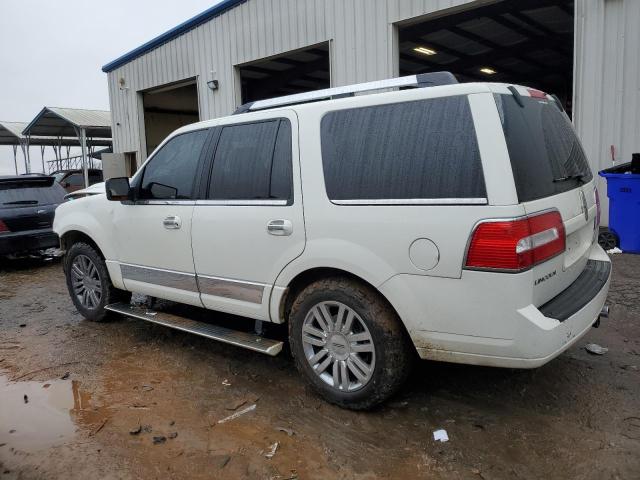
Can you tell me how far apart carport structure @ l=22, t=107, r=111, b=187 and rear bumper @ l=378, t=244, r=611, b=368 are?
18.1m

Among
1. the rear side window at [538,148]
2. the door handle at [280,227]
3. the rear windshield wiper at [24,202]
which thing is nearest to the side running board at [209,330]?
the door handle at [280,227]

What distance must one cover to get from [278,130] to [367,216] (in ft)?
3.30

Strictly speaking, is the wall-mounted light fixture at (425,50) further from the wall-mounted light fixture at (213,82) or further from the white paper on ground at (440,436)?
the white paper on ground at (440,436)

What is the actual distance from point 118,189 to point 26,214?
5.21 metres

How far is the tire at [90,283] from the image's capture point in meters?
5.00

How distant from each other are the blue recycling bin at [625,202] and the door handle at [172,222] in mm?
5388

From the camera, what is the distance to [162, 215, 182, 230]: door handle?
13.3 feet

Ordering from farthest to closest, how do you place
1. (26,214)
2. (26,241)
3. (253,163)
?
1. (26,214)
2. (26,241)
3. (253,163)

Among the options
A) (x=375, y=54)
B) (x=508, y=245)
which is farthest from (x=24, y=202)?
(x=508, y=245)

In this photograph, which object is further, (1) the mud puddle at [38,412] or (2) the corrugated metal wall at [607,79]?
(2) the corrugated metal wall at [607,79]

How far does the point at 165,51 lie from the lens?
13.4 meters

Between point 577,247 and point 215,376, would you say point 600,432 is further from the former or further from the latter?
point 215,376

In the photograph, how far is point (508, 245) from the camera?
2.53 meters

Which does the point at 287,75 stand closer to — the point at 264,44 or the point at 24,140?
the point at 264,44
